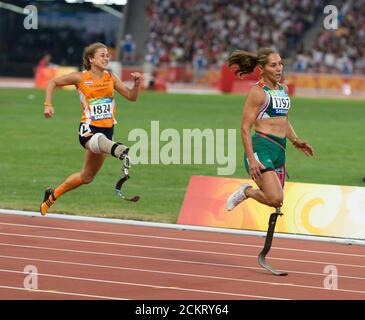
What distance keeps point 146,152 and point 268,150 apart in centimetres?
1131

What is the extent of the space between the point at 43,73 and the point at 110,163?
25.7 meters

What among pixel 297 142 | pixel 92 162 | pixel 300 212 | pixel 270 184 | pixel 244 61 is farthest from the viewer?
pixel 300 212

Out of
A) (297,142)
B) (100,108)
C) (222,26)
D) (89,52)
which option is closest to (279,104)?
(297,142)

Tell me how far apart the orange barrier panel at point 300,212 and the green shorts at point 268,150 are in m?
2.52

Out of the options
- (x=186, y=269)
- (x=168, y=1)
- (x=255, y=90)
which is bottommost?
(x=186, y=269)

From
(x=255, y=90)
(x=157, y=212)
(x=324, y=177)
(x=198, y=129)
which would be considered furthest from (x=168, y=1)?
(x=255, y=90)

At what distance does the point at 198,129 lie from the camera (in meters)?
25.5

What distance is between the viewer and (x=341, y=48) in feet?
163

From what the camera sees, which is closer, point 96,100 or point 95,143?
point 95,143

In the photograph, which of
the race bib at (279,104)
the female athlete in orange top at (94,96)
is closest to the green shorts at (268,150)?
the race bib at (279,104)

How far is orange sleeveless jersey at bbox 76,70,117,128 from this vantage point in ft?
39.4

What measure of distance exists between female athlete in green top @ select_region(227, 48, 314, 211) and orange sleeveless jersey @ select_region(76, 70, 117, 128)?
7.23ft

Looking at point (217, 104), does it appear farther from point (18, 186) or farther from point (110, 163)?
point (18, 186)

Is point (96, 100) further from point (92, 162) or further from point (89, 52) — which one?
point (92, 162)
